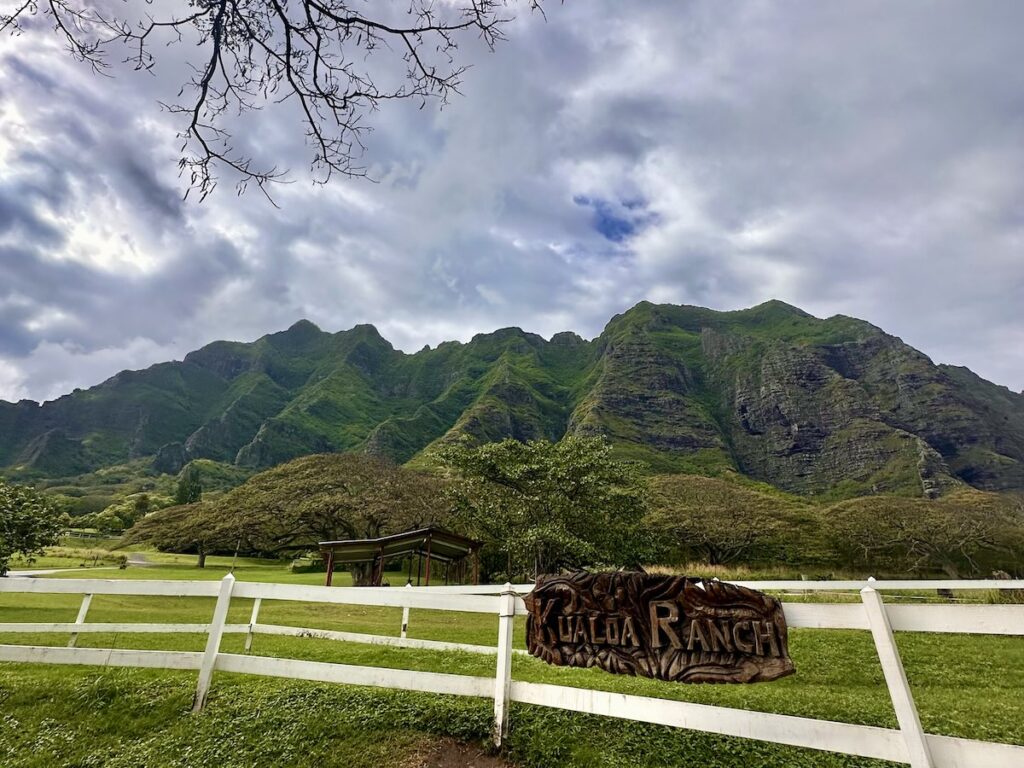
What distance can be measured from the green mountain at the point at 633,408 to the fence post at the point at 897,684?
271 feet

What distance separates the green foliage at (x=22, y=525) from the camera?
1770cm

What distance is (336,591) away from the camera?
16.4ft

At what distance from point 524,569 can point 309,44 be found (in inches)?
1041

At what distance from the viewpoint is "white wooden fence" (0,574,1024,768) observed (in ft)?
8.75

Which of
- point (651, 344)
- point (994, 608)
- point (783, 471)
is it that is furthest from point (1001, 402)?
point (994, 608)

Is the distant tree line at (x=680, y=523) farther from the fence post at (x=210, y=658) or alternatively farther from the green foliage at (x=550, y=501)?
the fence post at (x=210, y=658)

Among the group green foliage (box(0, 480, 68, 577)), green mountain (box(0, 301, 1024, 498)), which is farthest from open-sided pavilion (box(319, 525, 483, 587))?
green mountain (box(0, 301, 1024, 498))

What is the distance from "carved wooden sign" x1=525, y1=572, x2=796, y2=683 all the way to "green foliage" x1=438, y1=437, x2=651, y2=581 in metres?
20.8

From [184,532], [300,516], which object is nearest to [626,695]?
[300,516]

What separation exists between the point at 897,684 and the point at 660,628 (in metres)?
1.28

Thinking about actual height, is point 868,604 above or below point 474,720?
above

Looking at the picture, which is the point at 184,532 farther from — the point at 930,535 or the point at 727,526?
the point at 930,535

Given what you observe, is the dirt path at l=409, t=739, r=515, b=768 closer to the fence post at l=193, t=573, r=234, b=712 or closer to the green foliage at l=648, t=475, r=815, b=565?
the fence post at l=193, t=573, r=234, b=712

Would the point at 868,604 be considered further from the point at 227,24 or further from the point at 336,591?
the point at 227,24
